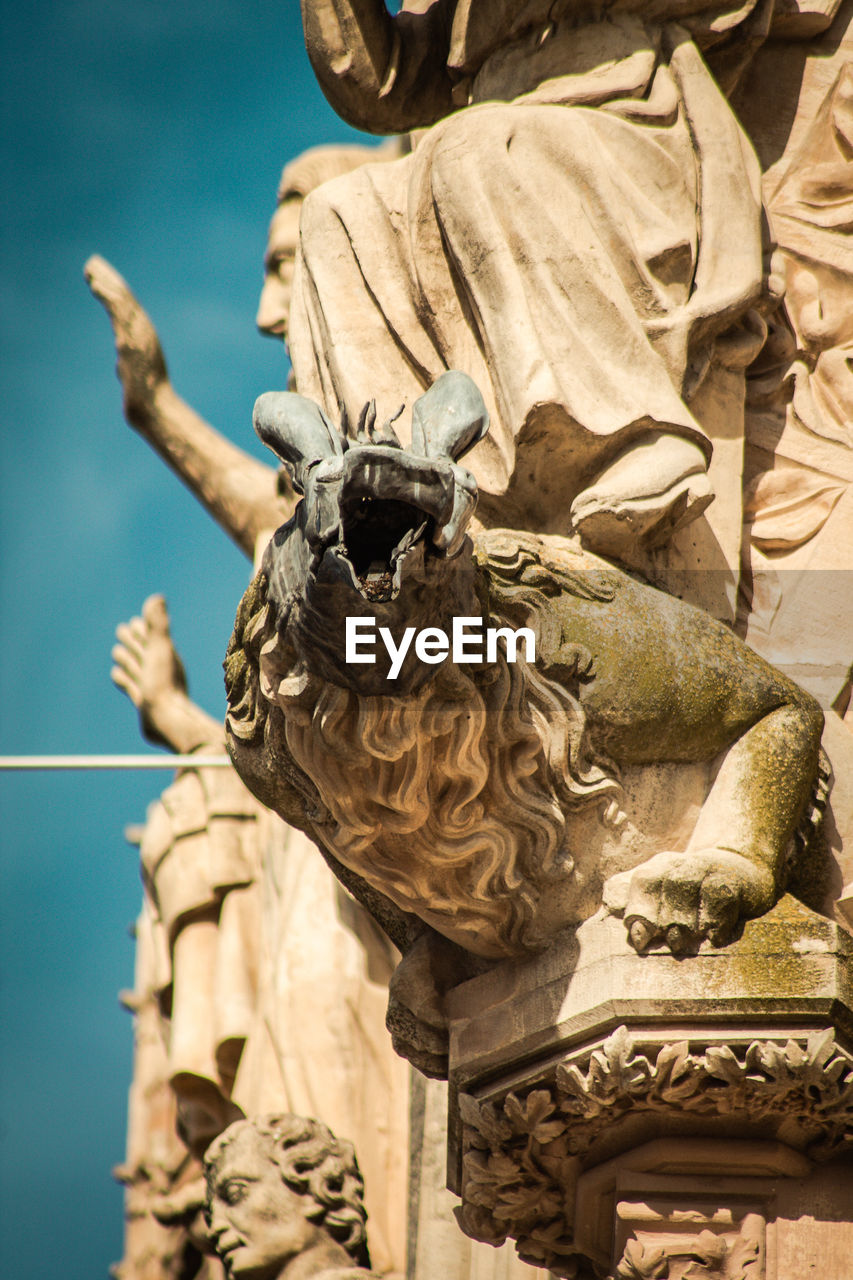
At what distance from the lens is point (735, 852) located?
3742mm

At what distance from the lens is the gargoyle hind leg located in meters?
3.64

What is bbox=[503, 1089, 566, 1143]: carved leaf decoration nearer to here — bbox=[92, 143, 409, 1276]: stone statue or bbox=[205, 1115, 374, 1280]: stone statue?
bbox=[205, 1115, 374, 1280]: stone statue

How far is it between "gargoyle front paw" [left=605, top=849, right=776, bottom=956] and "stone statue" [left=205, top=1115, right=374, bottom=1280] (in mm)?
2102

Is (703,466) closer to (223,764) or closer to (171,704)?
(223,764)

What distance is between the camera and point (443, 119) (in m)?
4.88

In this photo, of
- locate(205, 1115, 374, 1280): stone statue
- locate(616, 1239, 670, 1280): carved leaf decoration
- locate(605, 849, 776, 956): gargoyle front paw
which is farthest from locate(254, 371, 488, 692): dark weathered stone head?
locate(205, 1115, 374, 1280): stone statue

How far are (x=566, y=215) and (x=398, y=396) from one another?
1.60 ft

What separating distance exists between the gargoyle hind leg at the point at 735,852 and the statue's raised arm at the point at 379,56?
186 cm

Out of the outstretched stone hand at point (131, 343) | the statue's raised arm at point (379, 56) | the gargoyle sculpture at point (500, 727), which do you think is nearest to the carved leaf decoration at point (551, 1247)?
the gargoyle sculpture at point (500, 727)

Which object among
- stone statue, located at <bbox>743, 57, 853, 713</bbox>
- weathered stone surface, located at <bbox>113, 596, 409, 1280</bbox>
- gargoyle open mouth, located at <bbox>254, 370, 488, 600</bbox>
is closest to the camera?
gargoyle open mouth, located at <bbox>254, 370, 488, 600</bbox>

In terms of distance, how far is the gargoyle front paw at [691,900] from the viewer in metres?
3.63

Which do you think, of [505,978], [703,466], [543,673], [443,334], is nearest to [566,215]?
[443,334]

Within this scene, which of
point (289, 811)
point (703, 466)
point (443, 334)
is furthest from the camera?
point (443, 334)

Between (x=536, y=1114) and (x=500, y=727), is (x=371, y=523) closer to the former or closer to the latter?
(x=500, y=727)
